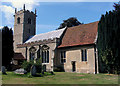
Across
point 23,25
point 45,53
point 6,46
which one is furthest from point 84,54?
point 23,25

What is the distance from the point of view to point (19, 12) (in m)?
39.1

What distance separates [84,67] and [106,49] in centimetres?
560

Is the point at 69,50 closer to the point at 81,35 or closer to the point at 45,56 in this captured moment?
the point at 81,35

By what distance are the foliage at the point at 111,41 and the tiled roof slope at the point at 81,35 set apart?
2.99 metres

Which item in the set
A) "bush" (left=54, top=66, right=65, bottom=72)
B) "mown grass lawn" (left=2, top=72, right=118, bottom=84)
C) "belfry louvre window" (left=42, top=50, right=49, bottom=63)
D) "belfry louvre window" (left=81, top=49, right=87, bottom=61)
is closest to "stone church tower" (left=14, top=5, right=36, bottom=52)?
"belfry louvre window" (left=42, top=50, right=49, bottom=63)

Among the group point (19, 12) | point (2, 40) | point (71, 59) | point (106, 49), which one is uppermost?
point (19, 12)

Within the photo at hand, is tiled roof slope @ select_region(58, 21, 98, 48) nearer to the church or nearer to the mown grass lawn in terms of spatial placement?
the church

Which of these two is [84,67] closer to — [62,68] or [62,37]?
[62,68]

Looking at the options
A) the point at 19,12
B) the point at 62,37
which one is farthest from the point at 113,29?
the point at 19,12

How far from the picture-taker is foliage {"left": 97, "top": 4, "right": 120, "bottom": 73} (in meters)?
16.3

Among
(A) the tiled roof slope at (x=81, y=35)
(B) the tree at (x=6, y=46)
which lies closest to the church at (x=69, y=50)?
(A) the tiled roof slope at (x=81, y=35)

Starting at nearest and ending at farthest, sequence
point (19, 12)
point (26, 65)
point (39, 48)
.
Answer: point (26, 65), point (39, 48), point (19, 12)

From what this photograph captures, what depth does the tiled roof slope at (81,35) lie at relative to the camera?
21.8 m

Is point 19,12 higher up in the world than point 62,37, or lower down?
higher up
